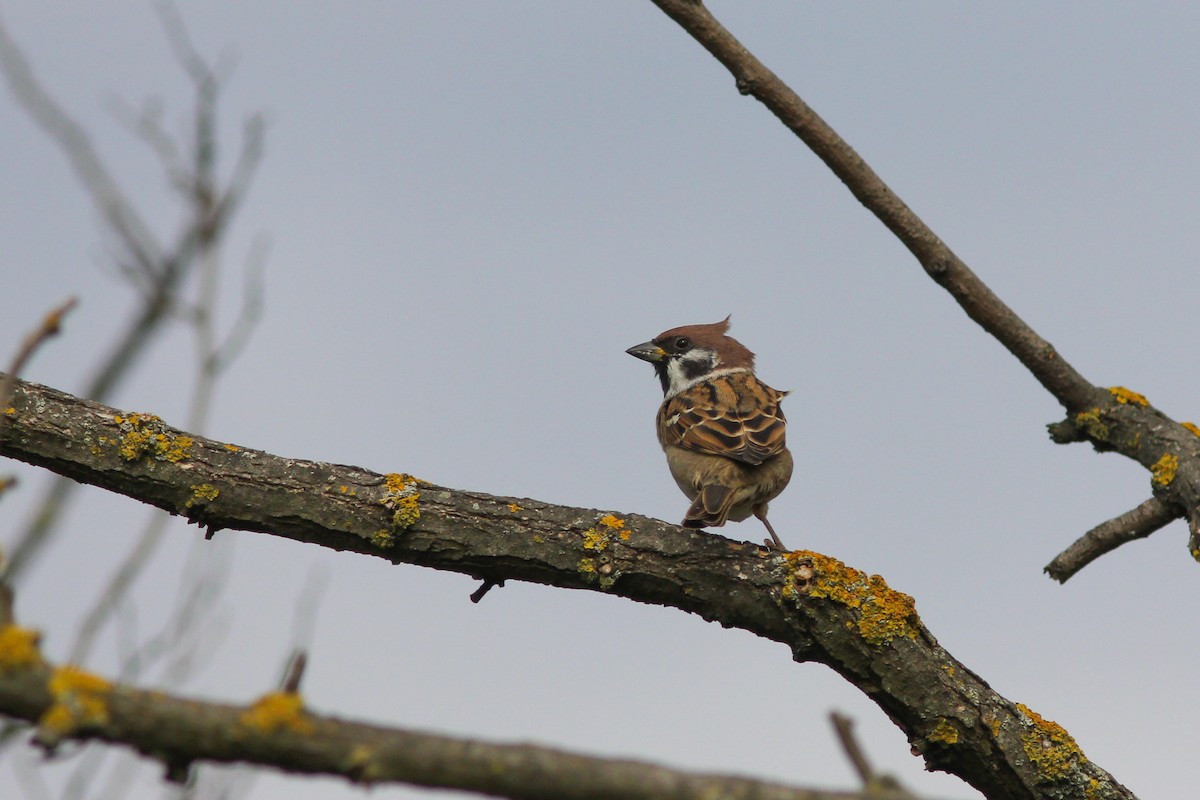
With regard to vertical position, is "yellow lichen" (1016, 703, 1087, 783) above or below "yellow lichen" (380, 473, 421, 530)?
below

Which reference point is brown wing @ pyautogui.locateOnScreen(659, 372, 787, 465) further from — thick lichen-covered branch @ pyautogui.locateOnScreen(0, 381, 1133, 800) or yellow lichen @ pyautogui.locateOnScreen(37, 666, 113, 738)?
yellow lichen @ pyautogui.locateOnScreen(37, 666, 113, 738)

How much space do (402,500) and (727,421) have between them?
3371 mm

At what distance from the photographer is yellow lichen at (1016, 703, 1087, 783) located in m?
5.50

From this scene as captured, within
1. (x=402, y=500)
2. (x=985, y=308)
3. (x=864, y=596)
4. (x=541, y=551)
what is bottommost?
(x=864, y=596)

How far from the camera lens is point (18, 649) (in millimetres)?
2457

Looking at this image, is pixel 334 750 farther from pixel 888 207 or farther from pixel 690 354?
pixel 690 354

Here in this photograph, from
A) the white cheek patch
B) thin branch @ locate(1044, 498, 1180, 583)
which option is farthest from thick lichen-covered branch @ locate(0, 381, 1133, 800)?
the white cheek patch

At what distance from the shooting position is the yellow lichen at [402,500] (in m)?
5.47

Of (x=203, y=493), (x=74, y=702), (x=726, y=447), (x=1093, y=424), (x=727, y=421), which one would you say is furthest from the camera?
(x=727, y=421)

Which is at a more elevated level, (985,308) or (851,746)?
(985,308)

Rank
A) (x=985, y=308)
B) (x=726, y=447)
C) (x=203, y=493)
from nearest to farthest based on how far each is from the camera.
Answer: (x=203, y=493) → (x=985, y=308) → (x=726, y=447)

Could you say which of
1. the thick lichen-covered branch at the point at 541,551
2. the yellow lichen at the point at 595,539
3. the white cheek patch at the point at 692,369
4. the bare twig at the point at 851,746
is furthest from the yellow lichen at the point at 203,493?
the white cheek patch at the point at 692,369

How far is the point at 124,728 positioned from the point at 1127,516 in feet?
17.0

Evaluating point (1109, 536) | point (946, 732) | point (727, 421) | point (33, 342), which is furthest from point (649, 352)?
point (33, 342)
